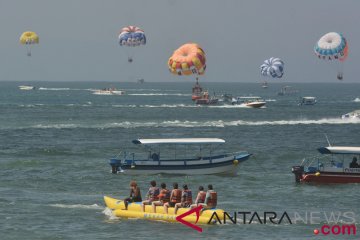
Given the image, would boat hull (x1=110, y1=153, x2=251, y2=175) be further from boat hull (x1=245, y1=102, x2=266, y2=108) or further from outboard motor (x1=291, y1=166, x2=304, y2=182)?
boat hull (x1=245, y1=102, x2=266, y2=108)

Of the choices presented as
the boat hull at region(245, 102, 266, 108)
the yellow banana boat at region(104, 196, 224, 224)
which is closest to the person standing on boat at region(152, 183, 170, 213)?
the yellow banana boat at region(104, 196, 224, 224)

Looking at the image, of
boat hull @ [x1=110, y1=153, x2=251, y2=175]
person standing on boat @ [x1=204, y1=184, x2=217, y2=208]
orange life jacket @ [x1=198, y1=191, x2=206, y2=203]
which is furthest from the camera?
boat hull @ [x1=110, y1=153, x2=251, y2=175]

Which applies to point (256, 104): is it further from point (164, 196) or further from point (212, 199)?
point (212, 199)

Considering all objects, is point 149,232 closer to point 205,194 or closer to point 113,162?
point 205,194

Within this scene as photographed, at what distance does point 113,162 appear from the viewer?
5884 centimetres
